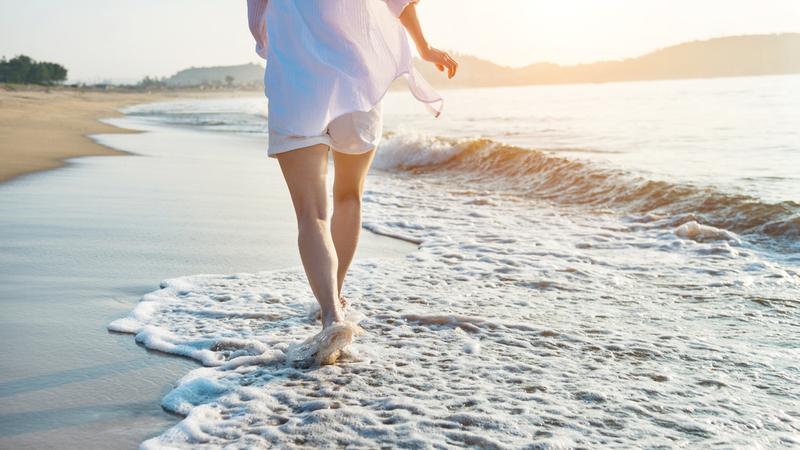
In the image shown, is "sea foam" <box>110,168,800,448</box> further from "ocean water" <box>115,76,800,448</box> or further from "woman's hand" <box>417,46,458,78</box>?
"woman's hand" <box>417,46,458,78</box>

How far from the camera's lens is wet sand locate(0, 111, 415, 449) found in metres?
2.32

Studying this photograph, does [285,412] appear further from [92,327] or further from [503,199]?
[503,199]

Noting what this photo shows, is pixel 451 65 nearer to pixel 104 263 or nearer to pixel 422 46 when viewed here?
pixel 422 46

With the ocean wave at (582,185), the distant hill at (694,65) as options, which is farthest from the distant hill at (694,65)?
the ocean wave at (582,185)

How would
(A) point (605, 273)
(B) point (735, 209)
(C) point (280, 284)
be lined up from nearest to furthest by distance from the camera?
(C) point (280, 284), (A) point (605, 273), (B) point (735, 209)

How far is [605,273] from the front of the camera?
4473 millimetres

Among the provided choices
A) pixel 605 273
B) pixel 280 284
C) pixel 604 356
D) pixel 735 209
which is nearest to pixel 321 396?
pixel 604 356

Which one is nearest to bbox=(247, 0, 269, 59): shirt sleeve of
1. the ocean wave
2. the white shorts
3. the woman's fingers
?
the white shorts

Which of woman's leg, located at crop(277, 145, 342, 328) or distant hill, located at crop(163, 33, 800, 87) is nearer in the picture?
woman's leg, located at crop(277, 145, 342, 328)

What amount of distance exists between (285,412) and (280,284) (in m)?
1.75

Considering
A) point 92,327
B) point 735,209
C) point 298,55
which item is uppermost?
point 298,55

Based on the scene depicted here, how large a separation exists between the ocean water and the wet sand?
17cm

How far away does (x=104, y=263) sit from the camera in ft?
14.1

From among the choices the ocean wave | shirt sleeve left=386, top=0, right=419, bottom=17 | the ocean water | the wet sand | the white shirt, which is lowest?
the wet sand
